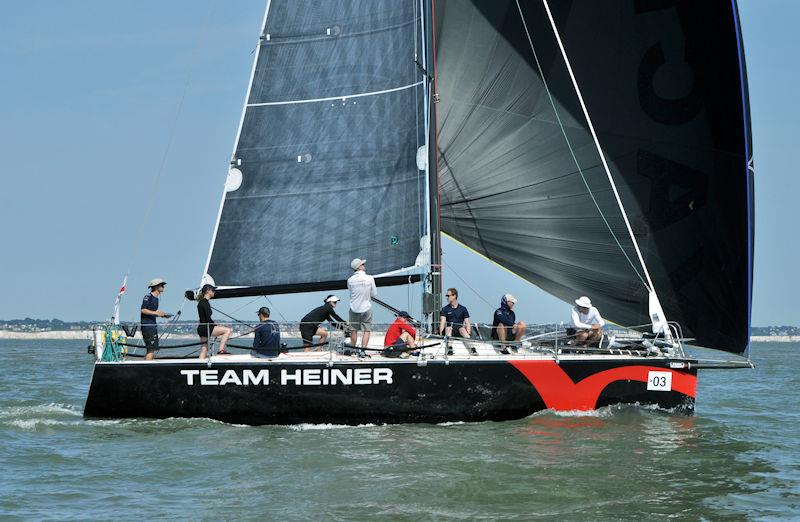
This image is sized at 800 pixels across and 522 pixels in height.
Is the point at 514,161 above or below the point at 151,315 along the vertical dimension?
above

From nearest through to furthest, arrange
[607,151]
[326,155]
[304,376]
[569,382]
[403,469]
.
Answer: [403,469], [304,376], [569,382], [326,155], [607,151]

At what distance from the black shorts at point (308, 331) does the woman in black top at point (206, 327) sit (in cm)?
95

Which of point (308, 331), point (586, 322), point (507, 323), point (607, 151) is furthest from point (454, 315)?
point (607, 151)

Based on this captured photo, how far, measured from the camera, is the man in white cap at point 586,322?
13.9 metres

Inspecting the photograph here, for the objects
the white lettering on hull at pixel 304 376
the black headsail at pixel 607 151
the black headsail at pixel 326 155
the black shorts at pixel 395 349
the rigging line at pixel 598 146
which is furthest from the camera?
the black headsail at pixel 607 151

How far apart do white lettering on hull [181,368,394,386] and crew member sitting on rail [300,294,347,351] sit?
88cm

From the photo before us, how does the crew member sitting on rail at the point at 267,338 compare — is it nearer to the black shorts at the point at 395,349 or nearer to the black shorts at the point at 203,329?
the black shorts at the point at 203,329

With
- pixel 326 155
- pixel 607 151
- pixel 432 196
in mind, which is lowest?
pixel 432 196

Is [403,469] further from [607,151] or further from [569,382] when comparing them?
[607,151]

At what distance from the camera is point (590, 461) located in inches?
442

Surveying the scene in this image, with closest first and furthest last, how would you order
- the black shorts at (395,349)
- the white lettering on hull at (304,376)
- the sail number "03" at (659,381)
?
1. the white lettering on hull at (304,376)
2. the black shorts at (395,349)
3. the sail number "03" at (659,381)

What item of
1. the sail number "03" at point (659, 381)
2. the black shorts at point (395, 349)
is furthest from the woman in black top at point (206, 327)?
the sail number "03" at point (659, 381)

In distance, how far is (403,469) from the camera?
Answer: 10.7 metres

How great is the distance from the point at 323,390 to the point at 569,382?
9.88 feet
